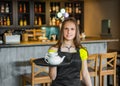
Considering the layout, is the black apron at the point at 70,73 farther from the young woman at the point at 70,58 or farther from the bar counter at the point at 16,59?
the bar counter at the point at 16,59

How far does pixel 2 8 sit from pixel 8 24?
42 cm

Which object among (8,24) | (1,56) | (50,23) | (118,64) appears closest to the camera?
(1,56)

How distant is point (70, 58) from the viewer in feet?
6.94

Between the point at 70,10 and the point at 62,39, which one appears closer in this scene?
the point at 62,39

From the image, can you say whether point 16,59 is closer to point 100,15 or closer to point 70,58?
point 70,58

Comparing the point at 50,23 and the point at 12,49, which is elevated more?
the point at 50,23

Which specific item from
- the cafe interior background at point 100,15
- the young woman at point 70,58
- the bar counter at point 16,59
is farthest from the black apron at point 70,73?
the cafe interior background at point 100,15

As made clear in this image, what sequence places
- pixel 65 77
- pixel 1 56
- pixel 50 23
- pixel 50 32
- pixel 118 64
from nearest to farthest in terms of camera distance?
pixel 65 77 → pixel 1 56 → pixel 50 32 → pixel 118 64 → pixel 50 23

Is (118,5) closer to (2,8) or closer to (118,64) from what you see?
(118,64)

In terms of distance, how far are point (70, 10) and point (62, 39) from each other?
517 cm

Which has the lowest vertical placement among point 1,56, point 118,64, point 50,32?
point 118,64

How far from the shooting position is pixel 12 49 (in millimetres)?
4242

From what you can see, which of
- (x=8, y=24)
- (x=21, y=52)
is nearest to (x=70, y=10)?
(x=8, y=24)

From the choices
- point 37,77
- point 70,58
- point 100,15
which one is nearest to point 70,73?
point 70,58
